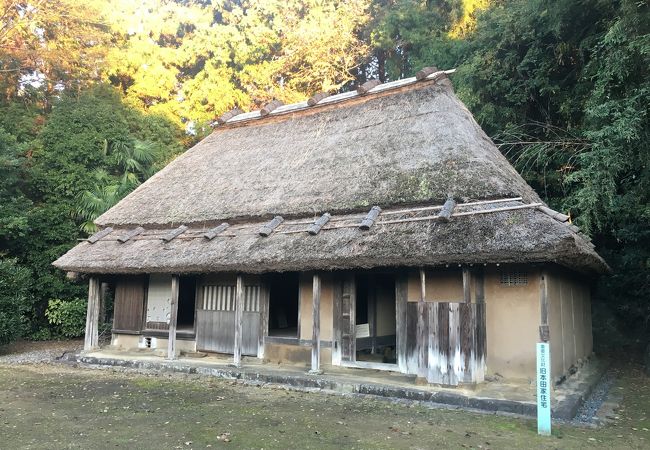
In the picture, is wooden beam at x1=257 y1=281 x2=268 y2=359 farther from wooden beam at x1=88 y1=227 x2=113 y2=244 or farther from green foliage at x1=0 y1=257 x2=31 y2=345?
green foliage at x1=0 y1=257 x2=31 y2=345

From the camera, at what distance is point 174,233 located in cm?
1288

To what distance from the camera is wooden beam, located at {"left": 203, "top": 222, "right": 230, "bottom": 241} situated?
12.0 m

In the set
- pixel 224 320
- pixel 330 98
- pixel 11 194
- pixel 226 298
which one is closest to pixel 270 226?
pixel 226 298

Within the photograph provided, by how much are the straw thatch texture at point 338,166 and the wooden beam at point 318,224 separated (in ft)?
1.08

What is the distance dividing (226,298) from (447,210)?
6425 mm

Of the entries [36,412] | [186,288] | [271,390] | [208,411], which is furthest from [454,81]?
[36,412]

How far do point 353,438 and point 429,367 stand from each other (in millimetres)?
2994

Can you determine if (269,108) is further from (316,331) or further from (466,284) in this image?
(466,284)

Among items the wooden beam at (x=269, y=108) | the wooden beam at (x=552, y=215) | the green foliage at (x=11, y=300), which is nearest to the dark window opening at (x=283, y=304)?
the wooden beam at (x=269, y=108)

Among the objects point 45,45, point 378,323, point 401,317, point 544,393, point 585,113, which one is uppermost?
point 45,45

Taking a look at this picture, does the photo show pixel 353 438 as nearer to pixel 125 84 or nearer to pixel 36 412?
pixel 36 412

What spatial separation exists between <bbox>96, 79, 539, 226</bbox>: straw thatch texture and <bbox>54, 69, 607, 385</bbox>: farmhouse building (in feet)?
0.17

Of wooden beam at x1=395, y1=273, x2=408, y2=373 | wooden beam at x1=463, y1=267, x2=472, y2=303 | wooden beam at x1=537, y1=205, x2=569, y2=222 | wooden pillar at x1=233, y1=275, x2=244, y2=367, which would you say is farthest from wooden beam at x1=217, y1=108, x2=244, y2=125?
wooden beam at x1=537, y1=205, x2=569, y2=222

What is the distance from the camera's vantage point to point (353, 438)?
6.32m
